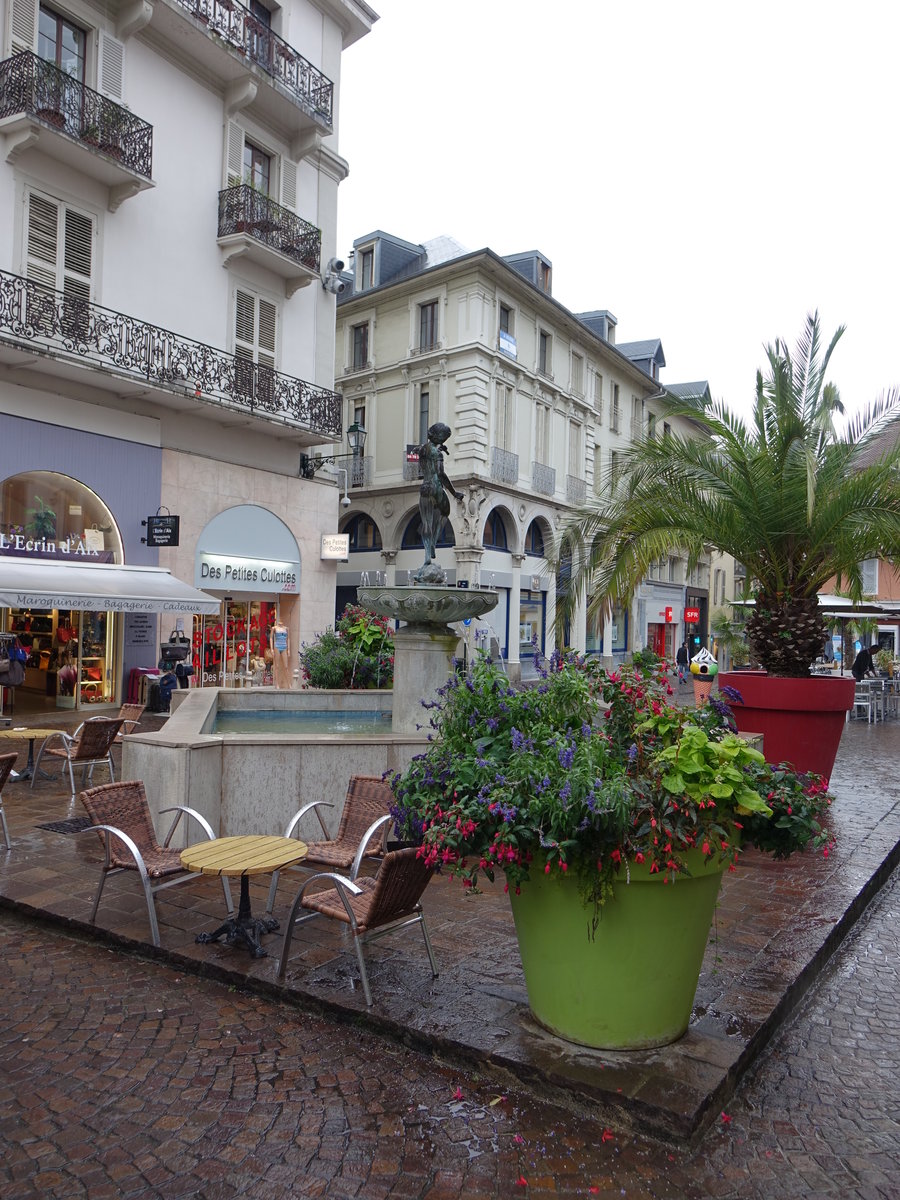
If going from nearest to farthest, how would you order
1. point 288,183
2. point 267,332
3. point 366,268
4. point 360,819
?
point 360,819 < point 267,332 < point 288,183 < point 366,268

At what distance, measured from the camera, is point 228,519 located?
1805 centimetres

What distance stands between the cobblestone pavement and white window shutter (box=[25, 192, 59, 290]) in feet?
43.5

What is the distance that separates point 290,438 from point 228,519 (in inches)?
99.1

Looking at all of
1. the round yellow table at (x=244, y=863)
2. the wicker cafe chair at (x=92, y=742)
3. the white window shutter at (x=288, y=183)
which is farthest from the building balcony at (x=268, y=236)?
the round yellow table at (x=244, y=863)

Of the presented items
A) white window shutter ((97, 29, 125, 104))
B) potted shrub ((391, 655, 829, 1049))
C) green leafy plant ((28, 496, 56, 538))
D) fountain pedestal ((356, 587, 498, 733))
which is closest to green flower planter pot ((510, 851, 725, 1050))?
potted shrub ((391, 655, 829, 1049))

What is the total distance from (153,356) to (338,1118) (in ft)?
49.0

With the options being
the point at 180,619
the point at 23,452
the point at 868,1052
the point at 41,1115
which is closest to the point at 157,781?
the point at 41,1115

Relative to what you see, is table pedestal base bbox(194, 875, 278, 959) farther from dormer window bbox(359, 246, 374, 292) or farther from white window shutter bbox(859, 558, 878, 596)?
white window shutter bbox(859, 558, 878, 596)

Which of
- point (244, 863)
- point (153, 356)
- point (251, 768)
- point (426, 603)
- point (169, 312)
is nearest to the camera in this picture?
point (244, 863)

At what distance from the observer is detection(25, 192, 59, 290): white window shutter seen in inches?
564

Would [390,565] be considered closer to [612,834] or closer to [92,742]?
[92,742]

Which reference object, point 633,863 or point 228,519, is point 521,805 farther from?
point 228,519

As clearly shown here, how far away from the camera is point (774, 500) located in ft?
30.2

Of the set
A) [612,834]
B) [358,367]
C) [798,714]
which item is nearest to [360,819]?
[612,834]
